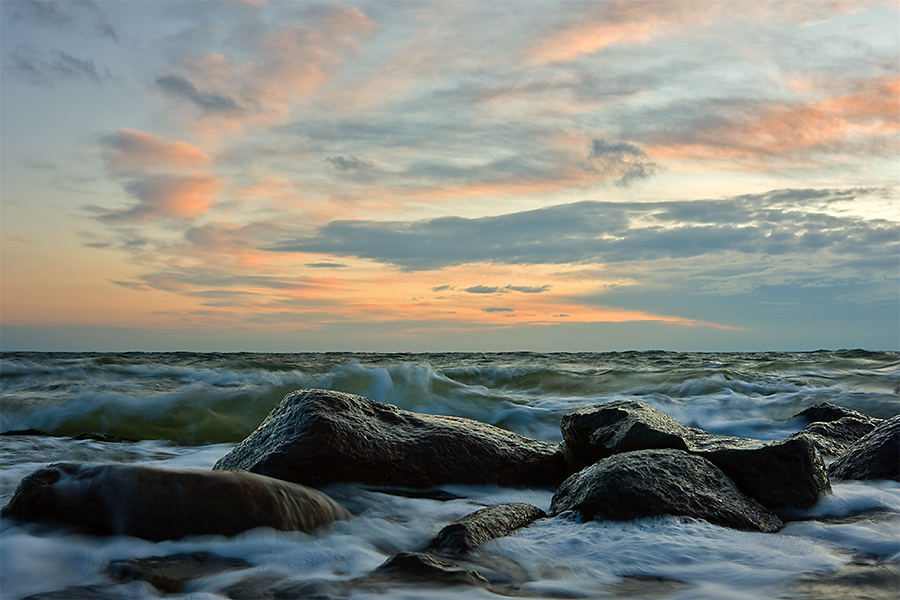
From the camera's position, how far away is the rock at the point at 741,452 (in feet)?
11.5

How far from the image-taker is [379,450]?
13.0 ft

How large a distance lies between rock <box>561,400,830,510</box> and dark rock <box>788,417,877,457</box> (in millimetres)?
1757

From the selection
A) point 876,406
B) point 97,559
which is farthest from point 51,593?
point 876,406

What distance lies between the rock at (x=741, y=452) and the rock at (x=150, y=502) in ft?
6.91

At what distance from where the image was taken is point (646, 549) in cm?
277

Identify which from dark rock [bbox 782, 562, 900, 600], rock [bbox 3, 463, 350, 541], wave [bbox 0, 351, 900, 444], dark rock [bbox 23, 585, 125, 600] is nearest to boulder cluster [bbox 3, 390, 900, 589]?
rock [bbox 3, 463, 350, 541]

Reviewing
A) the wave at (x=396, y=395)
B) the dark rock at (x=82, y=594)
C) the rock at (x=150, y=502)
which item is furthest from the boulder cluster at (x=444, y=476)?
the wave at (x=396, y=395)

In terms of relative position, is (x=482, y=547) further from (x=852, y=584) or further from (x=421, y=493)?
(x=852, y=584)

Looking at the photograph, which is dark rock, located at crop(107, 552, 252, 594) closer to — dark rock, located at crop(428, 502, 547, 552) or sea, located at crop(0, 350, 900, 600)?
sea, located at crop(0, 350, 900, 600)

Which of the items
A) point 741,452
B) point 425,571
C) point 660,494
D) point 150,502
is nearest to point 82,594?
point 150,502

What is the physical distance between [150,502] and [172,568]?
432 mm

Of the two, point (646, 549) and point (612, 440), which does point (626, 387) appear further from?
point (646, 549)

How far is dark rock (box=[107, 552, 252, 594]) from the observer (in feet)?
8.02

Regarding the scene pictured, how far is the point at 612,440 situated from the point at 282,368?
1065cm
